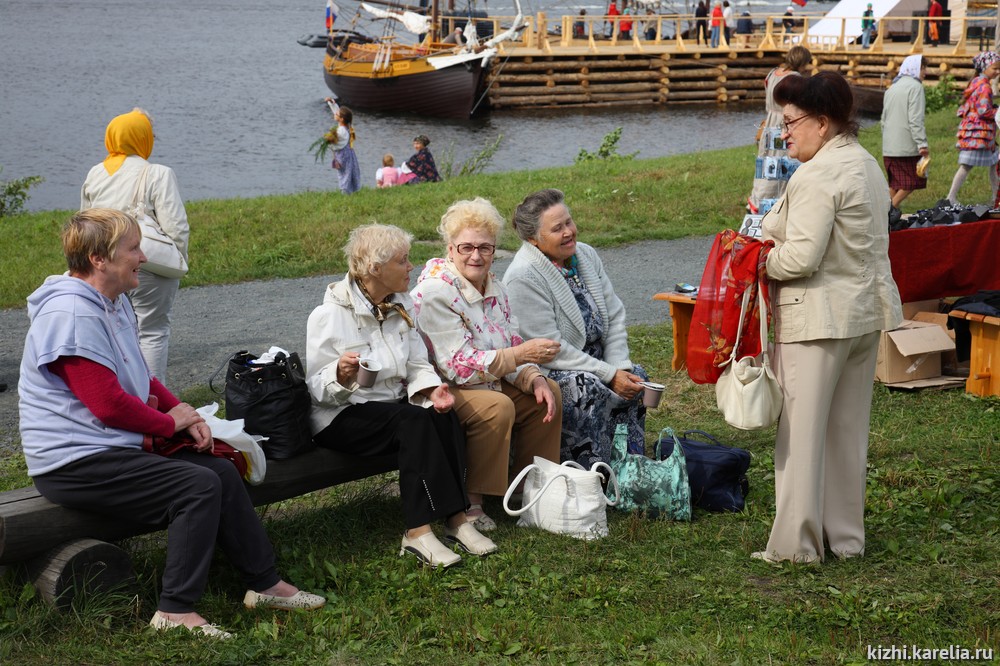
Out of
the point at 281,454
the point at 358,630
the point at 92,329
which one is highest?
the point at 92,329

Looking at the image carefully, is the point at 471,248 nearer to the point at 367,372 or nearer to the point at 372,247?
the point at 372,247

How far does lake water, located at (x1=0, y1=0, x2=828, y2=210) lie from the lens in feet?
86.9

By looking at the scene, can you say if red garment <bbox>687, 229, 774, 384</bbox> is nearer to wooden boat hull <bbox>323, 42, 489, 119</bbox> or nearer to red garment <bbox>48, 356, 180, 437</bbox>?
red garment <bbox>48, 356, 180, 437</bbox>

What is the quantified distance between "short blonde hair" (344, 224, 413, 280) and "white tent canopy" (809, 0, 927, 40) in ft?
123

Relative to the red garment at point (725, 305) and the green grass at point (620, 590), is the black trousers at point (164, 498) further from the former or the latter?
the red garment at point (725, 305)

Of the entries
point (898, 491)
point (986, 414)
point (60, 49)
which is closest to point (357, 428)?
point (898, 491)

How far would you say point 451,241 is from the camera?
15.2 ft

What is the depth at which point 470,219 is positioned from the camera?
459 cm

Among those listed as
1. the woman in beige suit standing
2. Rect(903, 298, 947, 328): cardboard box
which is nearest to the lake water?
Rect(903, 298, 947, 328): cardboard box

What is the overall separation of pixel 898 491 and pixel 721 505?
0.79 metres

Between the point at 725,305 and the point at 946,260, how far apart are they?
10.4 feet

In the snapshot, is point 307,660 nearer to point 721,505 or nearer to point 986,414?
point 721,505

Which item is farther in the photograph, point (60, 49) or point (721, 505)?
point (60, 49)

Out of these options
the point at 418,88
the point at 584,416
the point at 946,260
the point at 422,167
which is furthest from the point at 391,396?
the point at 418,88
